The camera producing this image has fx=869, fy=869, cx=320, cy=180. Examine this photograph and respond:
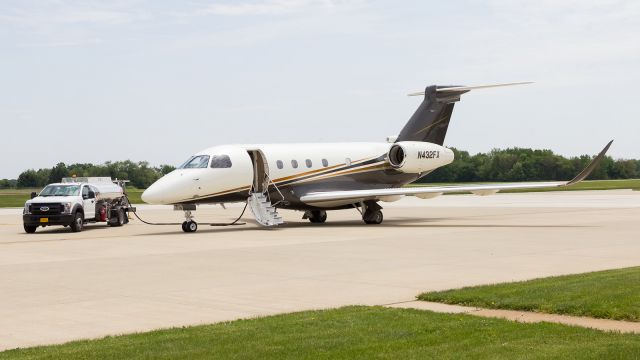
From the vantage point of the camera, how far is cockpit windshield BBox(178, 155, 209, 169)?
92.6 feet

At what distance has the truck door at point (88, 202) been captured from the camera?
3124cm

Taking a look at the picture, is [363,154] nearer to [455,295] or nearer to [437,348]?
[455,295]

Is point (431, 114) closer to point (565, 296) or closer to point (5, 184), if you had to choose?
point (565, 296)

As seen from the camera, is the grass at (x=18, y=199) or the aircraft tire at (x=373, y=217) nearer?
the aircraft tire at (x=373, y=217)

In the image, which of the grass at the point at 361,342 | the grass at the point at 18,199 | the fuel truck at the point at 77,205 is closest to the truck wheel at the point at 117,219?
the fuel truck at the point at 77,205

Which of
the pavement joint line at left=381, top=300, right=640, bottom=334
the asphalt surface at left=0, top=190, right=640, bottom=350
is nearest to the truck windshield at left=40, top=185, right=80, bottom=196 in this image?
the asphalt surface at left=0, top=190, right=640, bottom=350

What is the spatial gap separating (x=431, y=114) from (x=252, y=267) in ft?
62.6

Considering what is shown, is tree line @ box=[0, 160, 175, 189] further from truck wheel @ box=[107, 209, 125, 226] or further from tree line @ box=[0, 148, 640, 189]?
truck wheel @ box=[107, 209, 125, 226]

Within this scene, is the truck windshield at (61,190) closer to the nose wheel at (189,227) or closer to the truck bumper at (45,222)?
the truck bumper at (45,222)

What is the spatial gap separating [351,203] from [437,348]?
2271cm

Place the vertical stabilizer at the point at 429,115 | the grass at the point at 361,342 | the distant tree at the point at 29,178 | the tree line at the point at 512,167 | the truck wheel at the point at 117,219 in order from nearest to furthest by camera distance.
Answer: the grass at the point at 361,342 → the truck wheel at the point at 117,219 → the vertical stabilizer at the point at 429,115 → the tree line at the point at 512,167 → the distant tree at the point at 29,178

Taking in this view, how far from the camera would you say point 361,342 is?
8539 millimetres

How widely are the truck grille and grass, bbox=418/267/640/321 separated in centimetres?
2038

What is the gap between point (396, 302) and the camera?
37.8 ft
